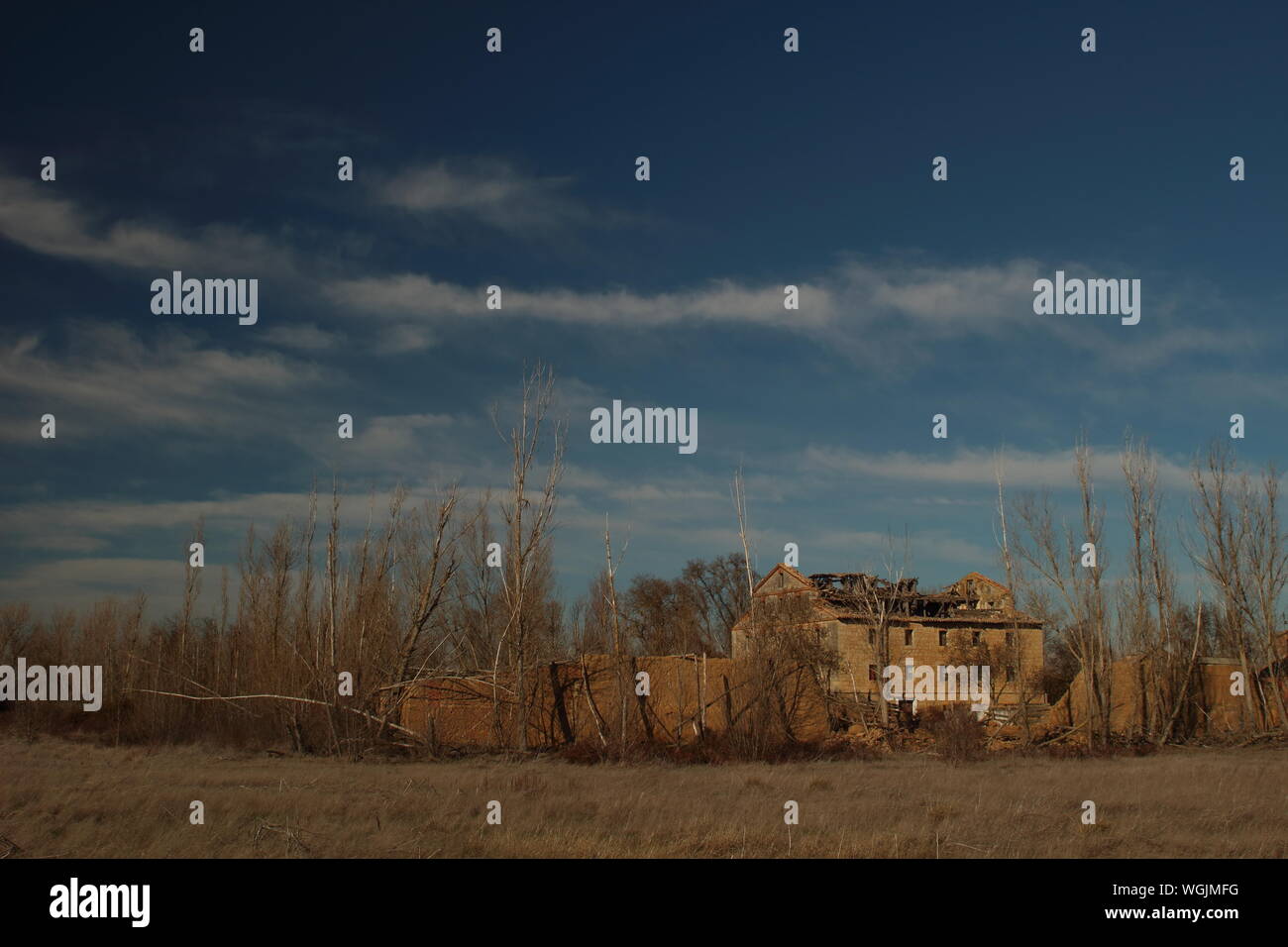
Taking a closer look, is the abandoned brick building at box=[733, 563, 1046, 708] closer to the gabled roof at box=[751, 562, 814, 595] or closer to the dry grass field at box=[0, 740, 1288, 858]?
the gabled roof at box=[751, 562, 814, 595]

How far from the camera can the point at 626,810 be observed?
1255 centimetres

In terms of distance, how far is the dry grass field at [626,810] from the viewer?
9.75 m

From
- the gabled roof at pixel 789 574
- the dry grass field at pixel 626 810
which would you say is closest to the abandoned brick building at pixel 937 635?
the gabled roof at pixel 789 574

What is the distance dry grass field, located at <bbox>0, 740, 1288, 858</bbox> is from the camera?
9.75 m

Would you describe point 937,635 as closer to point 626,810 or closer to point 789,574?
point 789,574

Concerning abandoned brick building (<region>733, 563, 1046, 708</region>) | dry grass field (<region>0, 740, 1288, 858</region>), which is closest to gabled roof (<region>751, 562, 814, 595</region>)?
abandoned brick building (<region>733, 563, 1046, 708</region>)

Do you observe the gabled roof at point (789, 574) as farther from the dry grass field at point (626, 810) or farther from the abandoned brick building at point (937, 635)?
the dry grass field at point (626, 810)

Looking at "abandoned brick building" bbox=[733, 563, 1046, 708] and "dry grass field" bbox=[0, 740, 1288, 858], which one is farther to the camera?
"abandoned brick building" bbox=[733, 563, 1046, 708]

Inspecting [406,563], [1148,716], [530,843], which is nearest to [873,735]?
[1148,716]

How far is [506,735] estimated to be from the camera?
21688mm

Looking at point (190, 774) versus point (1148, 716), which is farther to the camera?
point (1148, 716)

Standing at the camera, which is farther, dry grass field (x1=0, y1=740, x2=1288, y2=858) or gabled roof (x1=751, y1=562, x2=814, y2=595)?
gabled roof (x1=751, y1=562, x2=814, y2=595)
